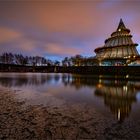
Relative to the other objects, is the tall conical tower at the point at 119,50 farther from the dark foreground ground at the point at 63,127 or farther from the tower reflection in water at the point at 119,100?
the dark foreground ground at the point at 63,127

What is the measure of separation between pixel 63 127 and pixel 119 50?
101641mm

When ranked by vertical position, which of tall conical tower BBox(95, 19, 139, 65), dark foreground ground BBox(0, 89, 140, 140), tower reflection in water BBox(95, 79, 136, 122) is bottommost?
tower reflection in water BBox(95, 79, 136, 122)

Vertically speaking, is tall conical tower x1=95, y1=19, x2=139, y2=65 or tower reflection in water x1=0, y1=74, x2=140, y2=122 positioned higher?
tall conical tower x1=95, y1=19, x2=139, y2=65

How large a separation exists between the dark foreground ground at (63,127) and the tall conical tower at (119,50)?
275 ft

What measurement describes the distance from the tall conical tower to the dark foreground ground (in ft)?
275

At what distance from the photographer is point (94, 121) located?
7.91 m

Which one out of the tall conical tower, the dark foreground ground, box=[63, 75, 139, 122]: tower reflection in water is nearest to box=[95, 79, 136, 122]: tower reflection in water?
box=[63, 75, 139, 122]: tower reflection in water

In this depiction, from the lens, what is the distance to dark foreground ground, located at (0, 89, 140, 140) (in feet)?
19.8

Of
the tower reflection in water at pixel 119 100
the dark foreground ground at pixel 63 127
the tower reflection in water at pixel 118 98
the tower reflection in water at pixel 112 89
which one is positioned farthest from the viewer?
the tower reflection in water at pixel 112 89

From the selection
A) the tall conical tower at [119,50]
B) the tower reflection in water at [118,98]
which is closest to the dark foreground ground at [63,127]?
the tower reflection in water at [118,98]

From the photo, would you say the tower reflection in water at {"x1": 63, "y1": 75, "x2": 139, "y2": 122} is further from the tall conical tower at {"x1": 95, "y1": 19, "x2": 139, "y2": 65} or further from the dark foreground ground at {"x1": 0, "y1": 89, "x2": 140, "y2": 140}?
the tall conical tower at {"x1": 95, "y1": 19, "x2": 139, "y2": 65}

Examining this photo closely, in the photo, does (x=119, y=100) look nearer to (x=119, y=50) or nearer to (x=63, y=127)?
(x=63, y=127)

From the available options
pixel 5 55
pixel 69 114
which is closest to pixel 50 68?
pixel 5 55

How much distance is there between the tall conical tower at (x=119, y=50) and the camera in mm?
89575
